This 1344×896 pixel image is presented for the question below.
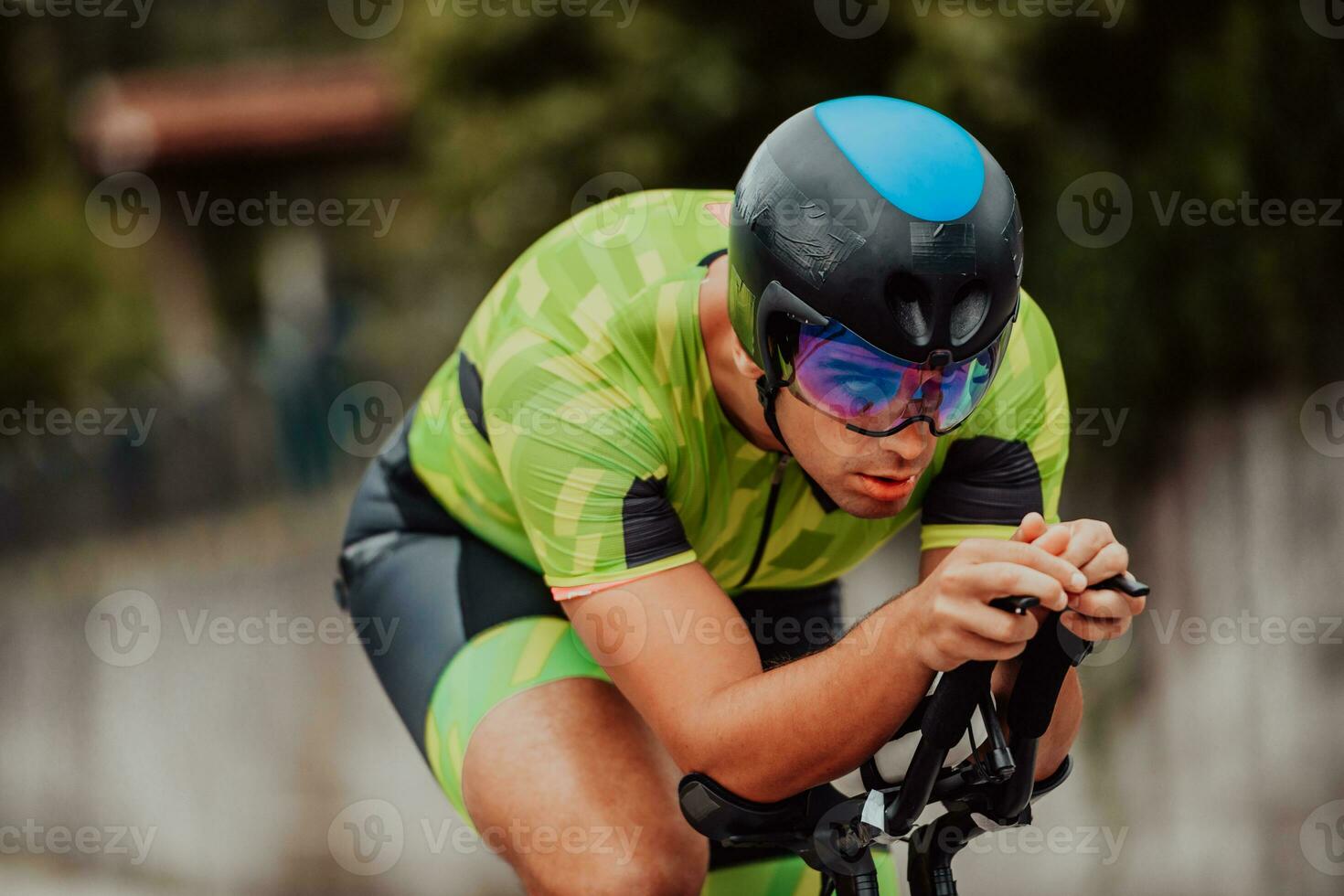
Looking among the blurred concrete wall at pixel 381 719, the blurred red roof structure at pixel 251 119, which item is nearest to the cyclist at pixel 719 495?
the blurred concrete wall at pixel 381 719

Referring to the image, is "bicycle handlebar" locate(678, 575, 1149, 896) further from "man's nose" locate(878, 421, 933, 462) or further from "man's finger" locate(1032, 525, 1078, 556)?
"man's nose" locate(878, 421, 933, 462)

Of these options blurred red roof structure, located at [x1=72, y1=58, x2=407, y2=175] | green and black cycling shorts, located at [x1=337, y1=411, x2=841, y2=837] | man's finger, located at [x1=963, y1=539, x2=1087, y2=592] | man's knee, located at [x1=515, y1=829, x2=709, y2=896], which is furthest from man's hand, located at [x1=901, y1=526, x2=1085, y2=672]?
blurred red roof structure, located at [x1=72, y1=58, x2=407, y2=175]

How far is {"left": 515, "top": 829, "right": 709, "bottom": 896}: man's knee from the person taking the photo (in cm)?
225

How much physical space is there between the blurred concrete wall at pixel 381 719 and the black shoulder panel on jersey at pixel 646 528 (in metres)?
0.40

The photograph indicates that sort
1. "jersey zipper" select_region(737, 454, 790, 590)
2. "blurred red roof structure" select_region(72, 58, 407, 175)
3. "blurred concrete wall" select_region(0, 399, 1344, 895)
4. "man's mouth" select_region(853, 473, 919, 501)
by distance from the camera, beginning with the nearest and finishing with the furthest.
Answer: "man's mouth" select_region(853, 473, 919, 501)
"jersey zipper" select_region(737, 454, 790, 590)
"blurred concrete wall" select_region(0, 399, 1344, 895)
"blurred red roof structure" select_region(72, 58, 407, 175)

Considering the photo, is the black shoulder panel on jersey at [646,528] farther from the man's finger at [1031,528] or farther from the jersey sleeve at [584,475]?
the man's finger at [1031,528]

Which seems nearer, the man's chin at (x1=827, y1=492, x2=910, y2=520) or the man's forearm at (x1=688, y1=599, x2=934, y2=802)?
the man's forearm at (x1=688, y1=599, x2=934, y2=802)

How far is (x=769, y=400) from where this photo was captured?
2.23 m

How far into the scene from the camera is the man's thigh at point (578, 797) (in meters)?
2.28

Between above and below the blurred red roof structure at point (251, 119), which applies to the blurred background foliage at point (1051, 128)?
below

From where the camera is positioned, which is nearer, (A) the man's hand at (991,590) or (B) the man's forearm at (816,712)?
(A) the man's hand at (991,590)

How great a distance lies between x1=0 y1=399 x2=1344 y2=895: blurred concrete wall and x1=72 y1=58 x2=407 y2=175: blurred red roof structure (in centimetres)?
843

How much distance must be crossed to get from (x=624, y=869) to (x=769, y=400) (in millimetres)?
740

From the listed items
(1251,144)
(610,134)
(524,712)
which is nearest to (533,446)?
(524,712)
